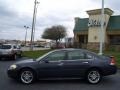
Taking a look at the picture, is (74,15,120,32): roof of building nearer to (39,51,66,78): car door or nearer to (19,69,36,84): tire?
(39,51,66,78): car door

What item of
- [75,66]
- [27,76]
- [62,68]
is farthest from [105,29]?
[27,76]

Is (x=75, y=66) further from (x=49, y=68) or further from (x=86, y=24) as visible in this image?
(x=86, y=24)

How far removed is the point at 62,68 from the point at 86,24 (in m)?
36.1

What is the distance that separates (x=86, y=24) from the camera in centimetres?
4606

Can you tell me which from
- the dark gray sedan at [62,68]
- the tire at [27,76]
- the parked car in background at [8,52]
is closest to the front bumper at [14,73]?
the dark gray sedan at [62,68]

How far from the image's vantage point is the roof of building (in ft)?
136

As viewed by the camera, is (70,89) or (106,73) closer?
(70,89)

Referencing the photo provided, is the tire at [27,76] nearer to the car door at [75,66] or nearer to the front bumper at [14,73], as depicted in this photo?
the front bumper at [14,73]

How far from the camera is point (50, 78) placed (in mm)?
10734

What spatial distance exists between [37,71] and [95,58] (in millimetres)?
2503

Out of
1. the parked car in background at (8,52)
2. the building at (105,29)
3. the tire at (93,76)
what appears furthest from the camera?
the building at (105,29)

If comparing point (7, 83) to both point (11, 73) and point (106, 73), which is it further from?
point (106, 73)

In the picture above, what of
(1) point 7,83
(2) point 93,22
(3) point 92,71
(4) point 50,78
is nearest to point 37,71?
(4) point 50,78

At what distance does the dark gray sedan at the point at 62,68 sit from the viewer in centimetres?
1057
